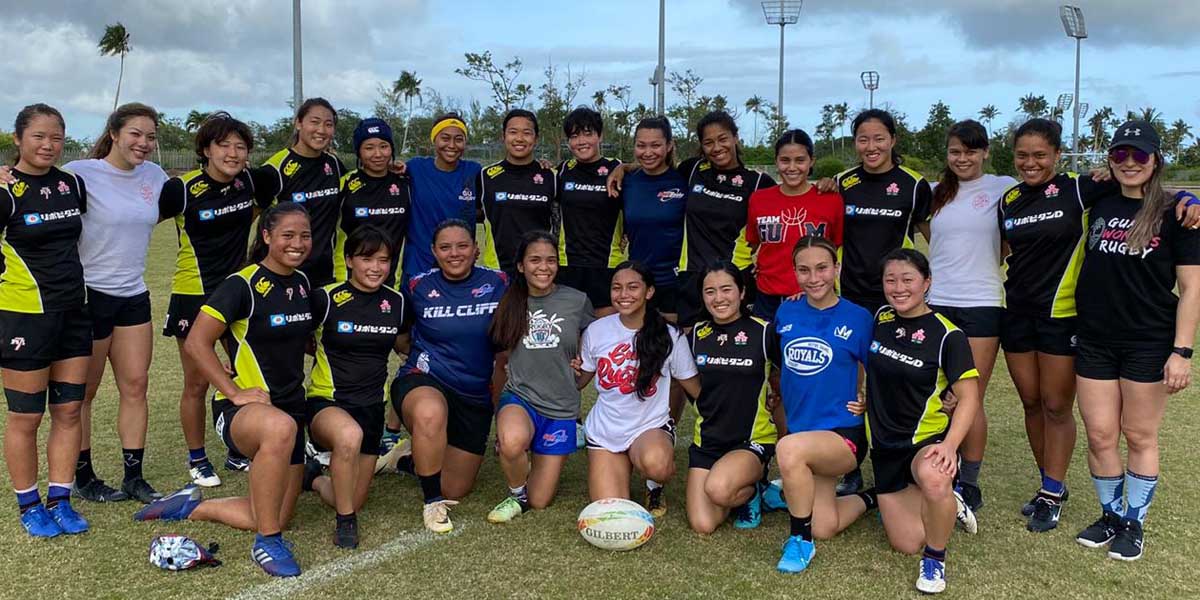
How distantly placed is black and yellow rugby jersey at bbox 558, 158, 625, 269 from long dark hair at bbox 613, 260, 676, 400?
1028mm

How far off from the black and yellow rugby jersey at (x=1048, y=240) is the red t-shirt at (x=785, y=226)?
0.91 m

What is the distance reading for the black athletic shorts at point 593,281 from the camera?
18.8 feet

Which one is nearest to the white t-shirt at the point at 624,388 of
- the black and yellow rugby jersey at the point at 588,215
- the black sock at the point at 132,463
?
the black and yellow rugby jersey at the point at 588,215

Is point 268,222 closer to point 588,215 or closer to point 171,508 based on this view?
point 171,508

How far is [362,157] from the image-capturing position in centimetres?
553

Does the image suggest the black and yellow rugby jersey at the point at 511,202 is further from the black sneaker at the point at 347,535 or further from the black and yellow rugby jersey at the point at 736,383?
the black sneaker at the point at 347,535

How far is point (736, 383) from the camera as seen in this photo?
14.6 feet

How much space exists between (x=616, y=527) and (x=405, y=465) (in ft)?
5.76

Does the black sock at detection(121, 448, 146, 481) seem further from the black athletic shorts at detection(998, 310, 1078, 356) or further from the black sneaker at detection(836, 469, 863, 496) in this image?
the black athletic shorts at detection(998, 310, 1078, 356)

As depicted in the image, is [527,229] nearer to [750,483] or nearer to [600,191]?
[600,191]

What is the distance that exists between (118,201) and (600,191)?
2722 millimetres

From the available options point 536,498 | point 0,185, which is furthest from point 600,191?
point 0,185

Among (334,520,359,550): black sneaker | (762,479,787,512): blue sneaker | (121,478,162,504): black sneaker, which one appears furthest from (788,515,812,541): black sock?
(121,478,162,504): black sneaker

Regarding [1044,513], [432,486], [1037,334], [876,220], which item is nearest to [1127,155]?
[1037,334]
